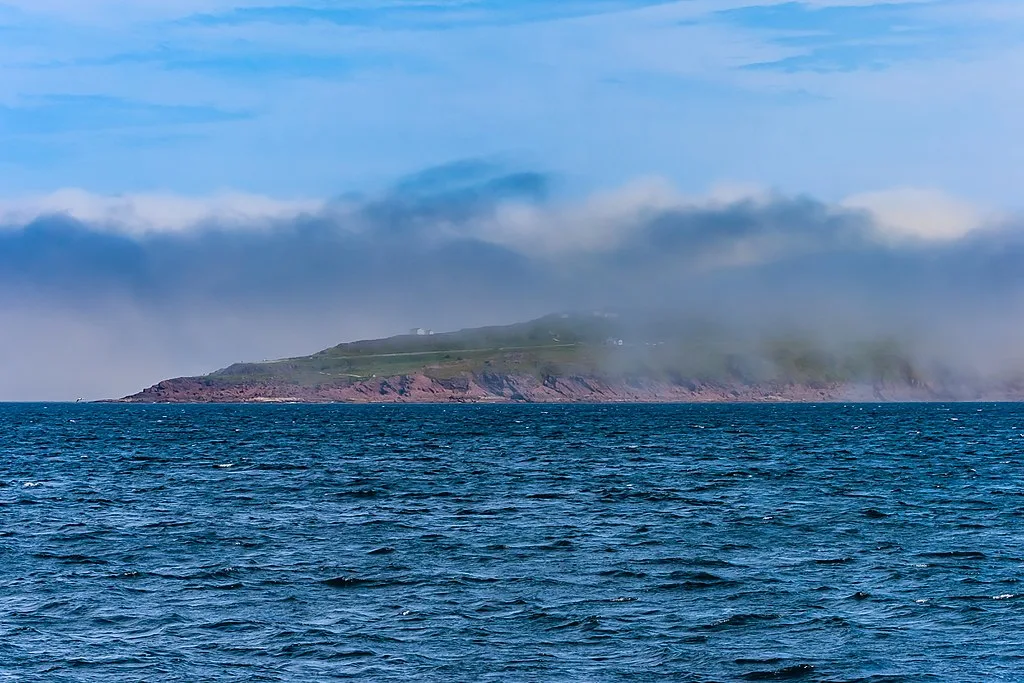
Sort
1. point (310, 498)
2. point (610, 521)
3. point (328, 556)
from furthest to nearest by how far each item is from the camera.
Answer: point (310, 498)
point (610, 521)
point (328, 556)

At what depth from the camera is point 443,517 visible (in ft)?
163

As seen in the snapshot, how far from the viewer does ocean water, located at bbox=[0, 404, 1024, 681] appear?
26.3 m

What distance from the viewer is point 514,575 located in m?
35.9

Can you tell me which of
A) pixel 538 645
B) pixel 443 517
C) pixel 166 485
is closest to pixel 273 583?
pixel 538 645

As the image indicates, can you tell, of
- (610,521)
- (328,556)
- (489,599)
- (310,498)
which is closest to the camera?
(489,599)

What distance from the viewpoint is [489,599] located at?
3250 cm

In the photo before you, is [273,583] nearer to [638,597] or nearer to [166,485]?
[638,597]

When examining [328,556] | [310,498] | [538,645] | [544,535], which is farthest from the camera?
[310,498]

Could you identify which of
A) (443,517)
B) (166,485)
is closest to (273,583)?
(443,517)

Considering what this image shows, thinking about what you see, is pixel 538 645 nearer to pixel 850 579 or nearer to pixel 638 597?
pixel 638 597

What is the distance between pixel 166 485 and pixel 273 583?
32425 millimetres

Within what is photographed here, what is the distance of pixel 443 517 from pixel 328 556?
35.1 ft

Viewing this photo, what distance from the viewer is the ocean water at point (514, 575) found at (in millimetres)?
26281

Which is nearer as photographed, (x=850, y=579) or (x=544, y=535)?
(x=850, y=579)
